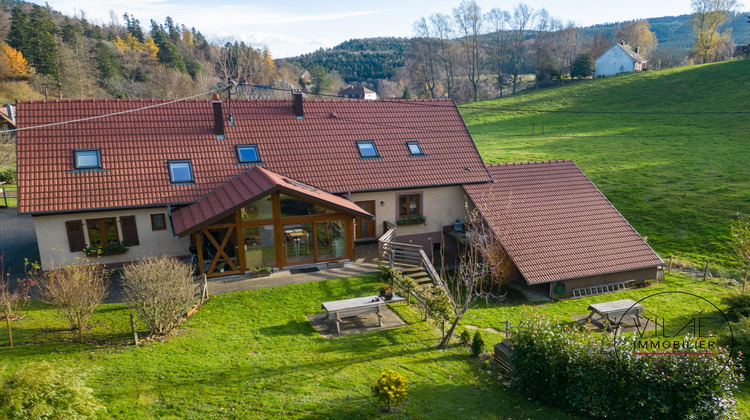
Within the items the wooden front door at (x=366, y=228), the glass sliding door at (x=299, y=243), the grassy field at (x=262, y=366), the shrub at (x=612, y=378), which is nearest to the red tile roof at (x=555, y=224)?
the wooden front door at (x=366, y=228)

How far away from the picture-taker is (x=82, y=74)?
6650 centimetres

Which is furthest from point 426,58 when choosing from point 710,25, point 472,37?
point 710,25

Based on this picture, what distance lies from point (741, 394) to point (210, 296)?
1655cm

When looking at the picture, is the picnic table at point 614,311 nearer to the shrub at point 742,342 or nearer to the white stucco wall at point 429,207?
the shrub at point 742,342

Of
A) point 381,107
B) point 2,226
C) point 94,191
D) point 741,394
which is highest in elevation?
point 381,107

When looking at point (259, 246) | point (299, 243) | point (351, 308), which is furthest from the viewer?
point (299, 243)

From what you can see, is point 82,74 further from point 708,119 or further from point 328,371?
point 708,119

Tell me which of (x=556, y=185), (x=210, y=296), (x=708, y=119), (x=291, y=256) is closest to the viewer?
(x=210, y=296)

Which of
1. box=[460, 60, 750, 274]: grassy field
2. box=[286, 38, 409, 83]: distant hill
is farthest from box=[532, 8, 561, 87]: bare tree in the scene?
box=[286, 38, 409, 83]: distant hill

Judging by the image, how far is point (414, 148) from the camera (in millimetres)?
23938

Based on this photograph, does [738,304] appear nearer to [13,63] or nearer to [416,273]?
[416,273]

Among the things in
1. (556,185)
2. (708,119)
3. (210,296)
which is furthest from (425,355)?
(708,119)

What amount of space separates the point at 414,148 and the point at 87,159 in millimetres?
14719

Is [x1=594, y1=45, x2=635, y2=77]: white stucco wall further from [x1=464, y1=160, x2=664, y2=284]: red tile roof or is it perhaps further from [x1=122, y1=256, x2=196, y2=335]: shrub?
[x1=122, y1=256, x2=196, y2=335]: shrub
